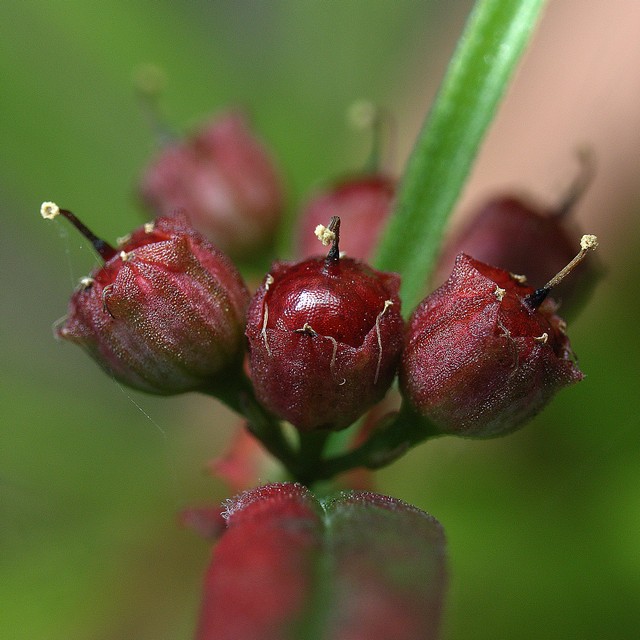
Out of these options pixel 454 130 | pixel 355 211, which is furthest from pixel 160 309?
pixel 355 211

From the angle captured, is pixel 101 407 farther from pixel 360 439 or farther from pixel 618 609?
pixel 618 609

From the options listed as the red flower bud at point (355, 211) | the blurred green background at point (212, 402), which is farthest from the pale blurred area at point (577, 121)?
the red flower bud at point (355, 211)

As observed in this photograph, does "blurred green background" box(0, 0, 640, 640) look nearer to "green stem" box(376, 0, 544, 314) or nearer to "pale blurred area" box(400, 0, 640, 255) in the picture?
"pale blurred area" box(400, 0, 640, 255)

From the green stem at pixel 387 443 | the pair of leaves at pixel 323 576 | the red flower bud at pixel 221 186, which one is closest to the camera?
the pair of leaves at pixel 323 576

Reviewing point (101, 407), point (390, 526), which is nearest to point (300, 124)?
point (101, 407)

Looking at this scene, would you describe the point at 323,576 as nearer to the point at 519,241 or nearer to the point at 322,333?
the point at 322,333

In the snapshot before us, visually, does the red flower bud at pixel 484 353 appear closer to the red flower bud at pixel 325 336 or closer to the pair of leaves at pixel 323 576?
the red flower bud at pixel 325 336
